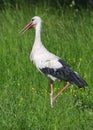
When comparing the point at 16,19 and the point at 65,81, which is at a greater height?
the point at 16,19

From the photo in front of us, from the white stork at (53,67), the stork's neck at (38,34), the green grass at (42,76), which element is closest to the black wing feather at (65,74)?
the white stork at (53,67)

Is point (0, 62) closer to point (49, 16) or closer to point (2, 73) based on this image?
point (2, 73)

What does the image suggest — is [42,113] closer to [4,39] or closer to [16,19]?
[4,39]

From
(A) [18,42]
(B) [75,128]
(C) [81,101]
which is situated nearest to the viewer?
(B) [75,128]

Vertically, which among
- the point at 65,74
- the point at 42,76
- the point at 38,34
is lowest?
the point at 42,76

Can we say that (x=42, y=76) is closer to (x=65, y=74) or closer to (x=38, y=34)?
Answer: (x=38, y=34)

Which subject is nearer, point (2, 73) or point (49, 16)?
point (2, 73)

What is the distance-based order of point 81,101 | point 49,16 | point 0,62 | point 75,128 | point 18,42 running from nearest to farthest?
point 75,128 → point 81,101 → point 0,62 → point 18,42 → point 49,16

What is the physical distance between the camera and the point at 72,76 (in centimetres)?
A: 807

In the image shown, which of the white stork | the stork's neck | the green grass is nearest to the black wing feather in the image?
the white stork

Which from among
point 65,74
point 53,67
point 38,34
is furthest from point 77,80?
point 38,34

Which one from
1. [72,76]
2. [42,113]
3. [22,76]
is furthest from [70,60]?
[42,113]

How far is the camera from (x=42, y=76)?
9148 mm

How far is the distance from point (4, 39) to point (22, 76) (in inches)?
61.6
